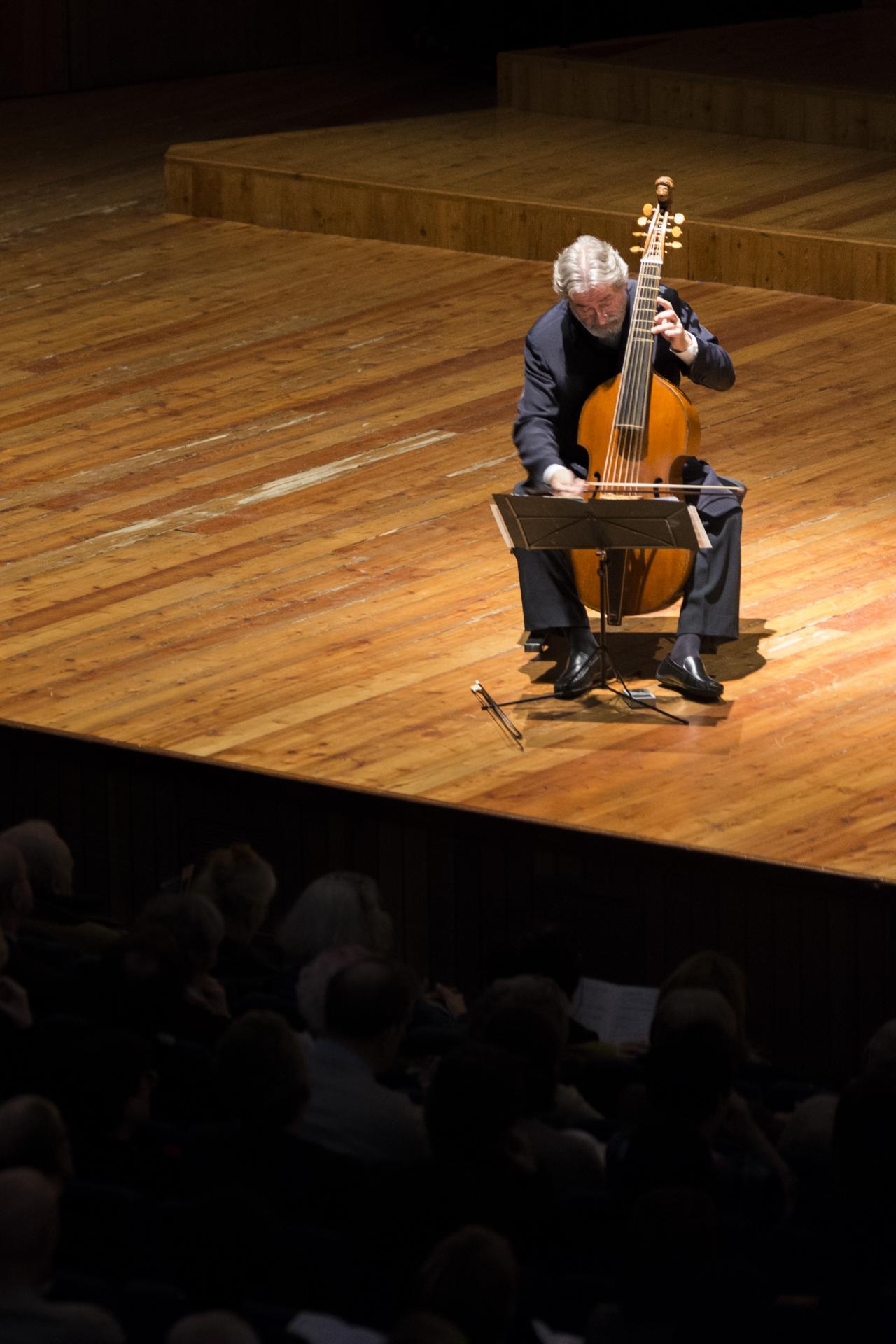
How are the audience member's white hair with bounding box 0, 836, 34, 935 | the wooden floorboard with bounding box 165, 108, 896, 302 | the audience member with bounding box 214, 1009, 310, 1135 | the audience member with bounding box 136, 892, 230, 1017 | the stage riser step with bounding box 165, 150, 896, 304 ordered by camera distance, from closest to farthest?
the audience member with bounding box 214, 1009, 310, 1135
the audience member with bounding box 136, 892, 230, 1017
the audience member's white hair with bounding box 0, 836, 34, 935
the stage riser step with bounding box 165, 150, 896, 304
the wooden floorboard with bounding box 165, 108, 896, 302

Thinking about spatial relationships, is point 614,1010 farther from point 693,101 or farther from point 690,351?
point 693,101

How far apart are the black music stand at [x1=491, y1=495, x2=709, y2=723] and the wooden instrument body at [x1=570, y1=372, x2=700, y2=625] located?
12 centimetres

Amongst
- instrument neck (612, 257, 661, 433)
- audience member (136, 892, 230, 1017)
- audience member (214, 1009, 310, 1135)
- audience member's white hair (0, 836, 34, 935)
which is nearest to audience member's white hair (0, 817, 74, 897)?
audience member's white hair (0, 836, 34, 935)

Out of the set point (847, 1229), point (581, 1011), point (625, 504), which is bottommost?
point (581, 1011)

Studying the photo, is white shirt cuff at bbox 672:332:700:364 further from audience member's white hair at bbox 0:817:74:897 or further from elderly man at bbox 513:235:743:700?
audience member's white hair at bbox 0:817:74:897

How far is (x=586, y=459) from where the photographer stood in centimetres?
390

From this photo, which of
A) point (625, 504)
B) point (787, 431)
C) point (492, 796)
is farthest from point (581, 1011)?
point (787, 431)

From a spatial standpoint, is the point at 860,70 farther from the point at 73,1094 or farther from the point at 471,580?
the point at 73,1094

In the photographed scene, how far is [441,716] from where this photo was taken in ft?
12.6

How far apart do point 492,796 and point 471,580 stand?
0.98m

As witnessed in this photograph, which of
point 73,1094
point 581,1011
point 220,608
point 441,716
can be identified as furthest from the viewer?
point 220,608

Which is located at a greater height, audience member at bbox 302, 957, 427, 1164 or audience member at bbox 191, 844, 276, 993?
audience member at bbox 302, 957, 427, 1164

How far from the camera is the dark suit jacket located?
385cm

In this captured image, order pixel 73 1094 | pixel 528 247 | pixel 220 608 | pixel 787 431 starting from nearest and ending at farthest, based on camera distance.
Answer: pixel 73 1094 → pixel 220 608 → pixel 787 431 → pixel 528 247
